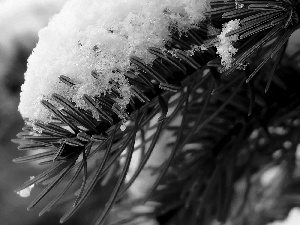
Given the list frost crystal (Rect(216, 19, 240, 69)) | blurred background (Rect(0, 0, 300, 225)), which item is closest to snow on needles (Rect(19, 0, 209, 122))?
frost crystal (Rect(216, 19, 240, 69))

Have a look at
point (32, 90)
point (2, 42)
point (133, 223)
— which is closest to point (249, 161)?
point (133, 223)

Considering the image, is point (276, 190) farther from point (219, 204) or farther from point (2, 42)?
point (2, 42)

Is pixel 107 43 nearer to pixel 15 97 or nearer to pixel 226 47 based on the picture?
pixel 226 47

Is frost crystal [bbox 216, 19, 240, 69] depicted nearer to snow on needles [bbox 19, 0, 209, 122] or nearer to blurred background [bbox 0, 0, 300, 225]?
snow on needles [bbox 19, 0, 209, 122]

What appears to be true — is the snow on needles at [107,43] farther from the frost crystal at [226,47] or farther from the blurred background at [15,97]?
the blurred background at [15,97]

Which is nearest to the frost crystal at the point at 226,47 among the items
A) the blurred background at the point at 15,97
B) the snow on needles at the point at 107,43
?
the snow on needles at the point at 107,43
